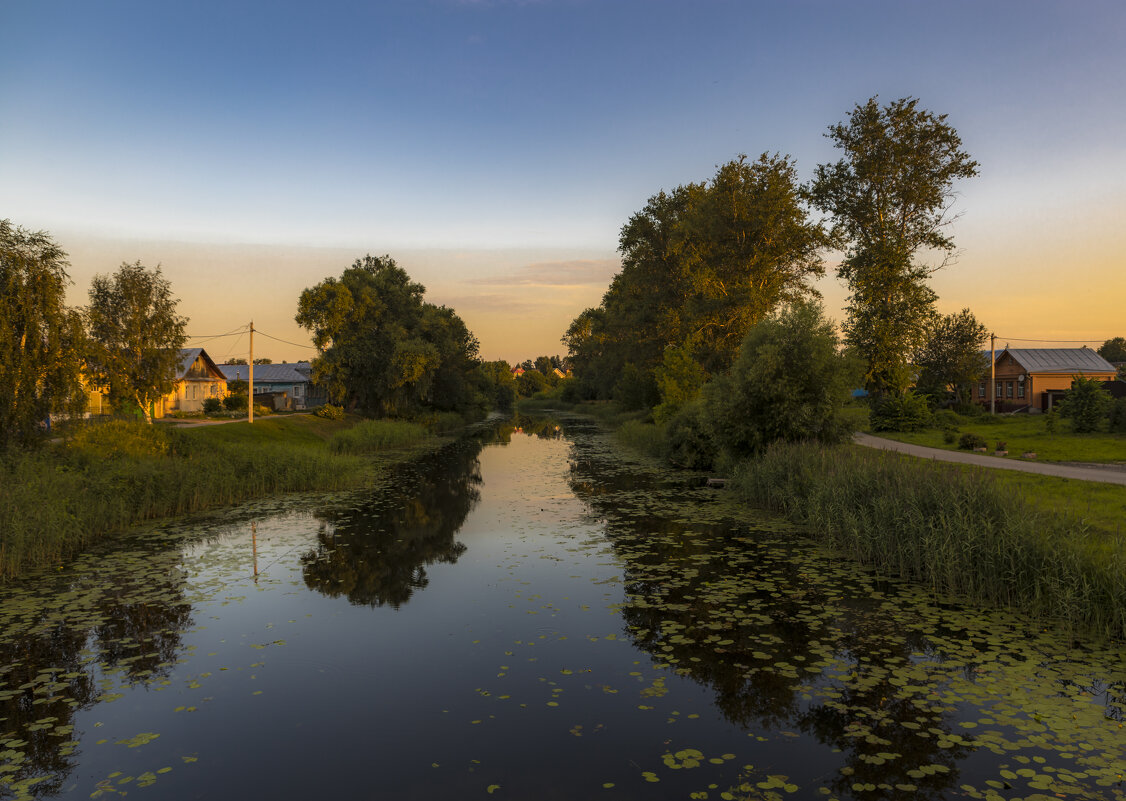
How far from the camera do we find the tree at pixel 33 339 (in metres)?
17.2

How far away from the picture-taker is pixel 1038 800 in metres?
5.70

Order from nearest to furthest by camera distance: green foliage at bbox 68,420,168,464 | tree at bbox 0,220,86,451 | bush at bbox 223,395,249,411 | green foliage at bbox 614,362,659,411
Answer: tree at bbox 0,220,86,451 → green foliage at bbox 68,420,168,464 → green foliage at bbox 614,362,659,411 → bush at bbox 223,395,249,411

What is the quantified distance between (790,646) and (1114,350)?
455 ft

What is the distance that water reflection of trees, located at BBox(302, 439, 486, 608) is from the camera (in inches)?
516

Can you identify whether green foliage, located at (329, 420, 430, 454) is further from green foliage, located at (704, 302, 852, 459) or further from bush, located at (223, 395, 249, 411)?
green foliage, located at (704, 302, 852, 459)

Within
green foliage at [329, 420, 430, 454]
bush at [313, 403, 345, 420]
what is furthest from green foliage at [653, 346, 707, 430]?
bush at [313, 403, 345, 420]

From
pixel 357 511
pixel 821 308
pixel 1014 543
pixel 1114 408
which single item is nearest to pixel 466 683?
pixel 1014 543

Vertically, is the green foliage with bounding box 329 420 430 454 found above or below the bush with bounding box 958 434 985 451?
below

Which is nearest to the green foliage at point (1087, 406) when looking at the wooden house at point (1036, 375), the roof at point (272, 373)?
the wooden house at point (1036, 375)

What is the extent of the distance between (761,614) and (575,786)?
5.58m

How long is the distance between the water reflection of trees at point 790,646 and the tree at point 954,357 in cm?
4063

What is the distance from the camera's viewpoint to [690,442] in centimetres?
3161

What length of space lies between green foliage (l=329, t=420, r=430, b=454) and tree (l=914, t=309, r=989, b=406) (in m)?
38.3

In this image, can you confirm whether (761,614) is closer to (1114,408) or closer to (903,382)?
(1114,408)
